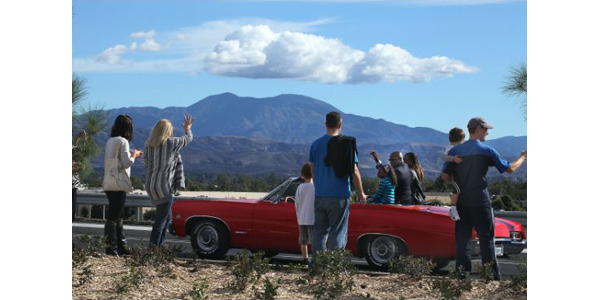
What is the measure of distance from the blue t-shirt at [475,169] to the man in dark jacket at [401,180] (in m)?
2.10

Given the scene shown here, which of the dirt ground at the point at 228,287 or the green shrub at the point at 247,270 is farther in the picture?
the green shrub at the point at 247,270

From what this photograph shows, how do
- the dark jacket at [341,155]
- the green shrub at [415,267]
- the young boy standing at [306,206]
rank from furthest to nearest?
the young boy standing at [306,206] → the dark jacket at [341,155] → the green shrub at [415,267]

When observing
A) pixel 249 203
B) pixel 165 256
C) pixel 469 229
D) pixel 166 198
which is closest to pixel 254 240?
pixel 249 203

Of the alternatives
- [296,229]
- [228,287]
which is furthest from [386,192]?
[228,287]

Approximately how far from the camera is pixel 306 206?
11.0 metres

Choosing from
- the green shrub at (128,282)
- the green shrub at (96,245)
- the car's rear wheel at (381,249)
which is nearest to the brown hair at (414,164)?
the car's rear wheel at (381,249)

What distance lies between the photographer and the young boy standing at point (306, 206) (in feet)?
35.8

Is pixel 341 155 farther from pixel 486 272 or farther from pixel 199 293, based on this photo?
pixel 199 293

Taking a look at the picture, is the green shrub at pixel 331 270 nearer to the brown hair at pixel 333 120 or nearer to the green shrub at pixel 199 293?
the green shrub at pixel 199 293

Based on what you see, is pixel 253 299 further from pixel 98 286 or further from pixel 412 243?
pixel 412 243

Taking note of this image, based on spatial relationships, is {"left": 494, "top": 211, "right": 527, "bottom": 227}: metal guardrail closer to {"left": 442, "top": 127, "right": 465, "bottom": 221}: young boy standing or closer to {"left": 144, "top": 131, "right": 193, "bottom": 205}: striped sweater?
{"left": 442, "top": 127, "right": 465, "bottom": 221}: young boy standing

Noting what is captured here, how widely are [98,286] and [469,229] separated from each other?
13.0 ft

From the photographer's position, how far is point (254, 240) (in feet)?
40.9

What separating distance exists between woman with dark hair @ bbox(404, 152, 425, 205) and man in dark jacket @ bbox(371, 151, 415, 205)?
0.45 feet
